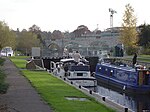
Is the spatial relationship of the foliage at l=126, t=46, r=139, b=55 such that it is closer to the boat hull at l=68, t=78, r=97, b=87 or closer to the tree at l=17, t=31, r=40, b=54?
the tree at l=17, t=31, r=40, b=54

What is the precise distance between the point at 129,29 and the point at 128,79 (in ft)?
154

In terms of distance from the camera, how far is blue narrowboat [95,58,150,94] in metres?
37.3

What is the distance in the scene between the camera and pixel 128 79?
1551 inches

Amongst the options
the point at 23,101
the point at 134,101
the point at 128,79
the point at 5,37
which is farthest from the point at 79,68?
the point at 5,37

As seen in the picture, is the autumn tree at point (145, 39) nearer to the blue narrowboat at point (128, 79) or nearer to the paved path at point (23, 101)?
the blue narrowboat at point (128, 79)

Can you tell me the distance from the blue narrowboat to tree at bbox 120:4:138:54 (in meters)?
37.0

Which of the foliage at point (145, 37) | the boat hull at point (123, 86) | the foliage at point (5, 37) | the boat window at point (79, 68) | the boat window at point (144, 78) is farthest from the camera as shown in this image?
the foliage at point (5, 37)

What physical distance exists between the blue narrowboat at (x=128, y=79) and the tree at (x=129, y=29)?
37003 millimetres

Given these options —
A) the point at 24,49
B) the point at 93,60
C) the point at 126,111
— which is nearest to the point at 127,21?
the point at 93,60

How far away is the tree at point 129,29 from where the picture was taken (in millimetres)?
85250

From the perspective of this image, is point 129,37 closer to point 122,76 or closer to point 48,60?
point 48,60

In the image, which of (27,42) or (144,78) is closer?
(144,78)

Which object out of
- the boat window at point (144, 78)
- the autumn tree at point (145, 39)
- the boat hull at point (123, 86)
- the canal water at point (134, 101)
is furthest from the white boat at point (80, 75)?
the autumn tree at point (145, 39)

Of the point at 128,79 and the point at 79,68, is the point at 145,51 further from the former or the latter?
the point at 128,79
